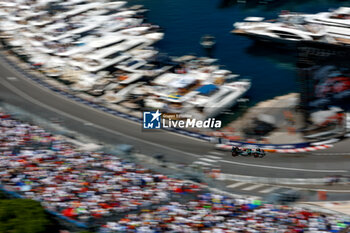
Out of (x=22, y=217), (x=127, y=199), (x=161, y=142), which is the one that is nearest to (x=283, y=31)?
(x=161, y=142)

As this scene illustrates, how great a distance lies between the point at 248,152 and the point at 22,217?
51.9 feet

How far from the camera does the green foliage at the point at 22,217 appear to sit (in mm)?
20875

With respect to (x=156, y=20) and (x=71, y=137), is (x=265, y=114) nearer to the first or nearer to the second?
(x=71, y=137)

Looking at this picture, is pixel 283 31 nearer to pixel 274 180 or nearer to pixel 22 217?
pixel 274 180

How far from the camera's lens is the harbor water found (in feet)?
156

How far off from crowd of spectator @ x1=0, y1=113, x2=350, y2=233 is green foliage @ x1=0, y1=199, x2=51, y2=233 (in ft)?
5.97

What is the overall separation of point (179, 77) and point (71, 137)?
11.0 metres

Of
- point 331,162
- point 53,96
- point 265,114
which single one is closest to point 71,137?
point 53,96

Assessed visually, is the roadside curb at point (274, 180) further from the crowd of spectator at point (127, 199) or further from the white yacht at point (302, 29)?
the white yacht at point (302, 29)

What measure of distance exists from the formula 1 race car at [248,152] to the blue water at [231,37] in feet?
35.6

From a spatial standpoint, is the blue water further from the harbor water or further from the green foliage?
the green foliage

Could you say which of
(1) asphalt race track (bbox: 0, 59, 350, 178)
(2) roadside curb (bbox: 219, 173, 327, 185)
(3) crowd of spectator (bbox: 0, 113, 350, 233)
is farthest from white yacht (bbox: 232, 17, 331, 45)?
(3) crowd of spectator (bbox: 0, 113, 350, 233)

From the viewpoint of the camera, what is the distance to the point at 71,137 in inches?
1394

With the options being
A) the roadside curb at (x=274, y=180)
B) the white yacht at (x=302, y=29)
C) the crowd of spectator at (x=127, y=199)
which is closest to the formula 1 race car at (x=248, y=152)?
the roadside curb at (x=274, y=180)
